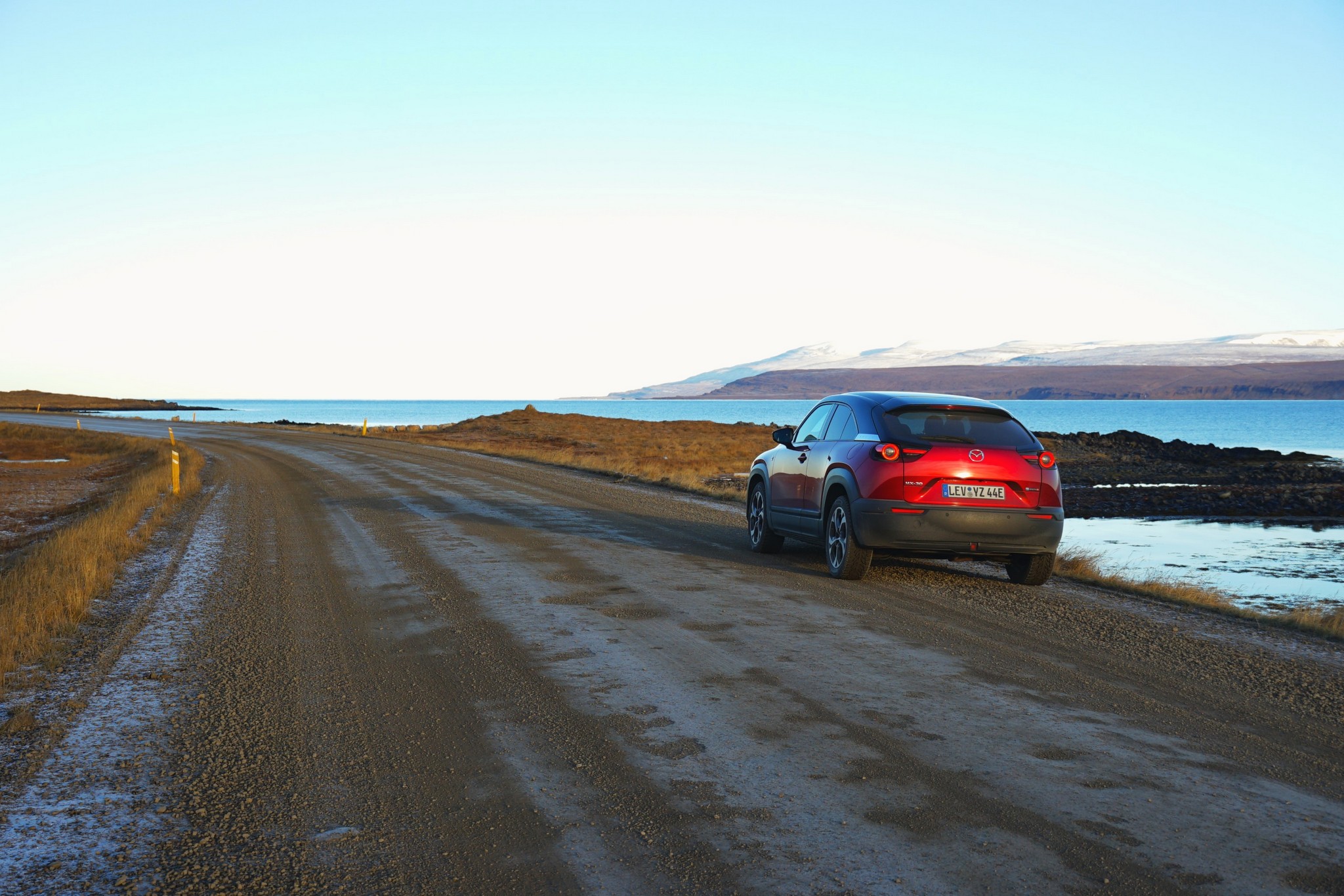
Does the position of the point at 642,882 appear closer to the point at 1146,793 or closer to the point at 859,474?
the point at 1146,793

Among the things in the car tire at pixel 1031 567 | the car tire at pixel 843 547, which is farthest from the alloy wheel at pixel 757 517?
the car tire at pixel 1031 567

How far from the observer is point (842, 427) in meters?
10.5

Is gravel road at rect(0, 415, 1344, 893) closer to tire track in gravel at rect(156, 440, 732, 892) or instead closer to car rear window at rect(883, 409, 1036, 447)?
tire track in gravel at rect(156, 440, 732, 892)

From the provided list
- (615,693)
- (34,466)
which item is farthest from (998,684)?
(34,466)

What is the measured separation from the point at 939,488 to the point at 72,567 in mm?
8424

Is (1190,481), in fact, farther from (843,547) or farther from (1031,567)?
(843,547)

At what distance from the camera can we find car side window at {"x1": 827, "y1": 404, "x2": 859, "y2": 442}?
10.2 metres

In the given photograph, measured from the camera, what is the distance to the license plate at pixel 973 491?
30.6 feet

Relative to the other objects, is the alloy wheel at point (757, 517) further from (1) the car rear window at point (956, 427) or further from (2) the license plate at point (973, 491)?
(2) the license plate at point (973, 491)

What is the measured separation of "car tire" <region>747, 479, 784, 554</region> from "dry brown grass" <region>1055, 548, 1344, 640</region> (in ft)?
10.5

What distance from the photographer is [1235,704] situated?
584 centimetres

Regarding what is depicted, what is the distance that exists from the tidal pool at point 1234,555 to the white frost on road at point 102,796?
36.5 feet

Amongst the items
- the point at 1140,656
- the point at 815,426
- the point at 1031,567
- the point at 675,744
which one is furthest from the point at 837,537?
the point at 675,744

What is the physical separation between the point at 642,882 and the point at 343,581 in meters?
6.97
